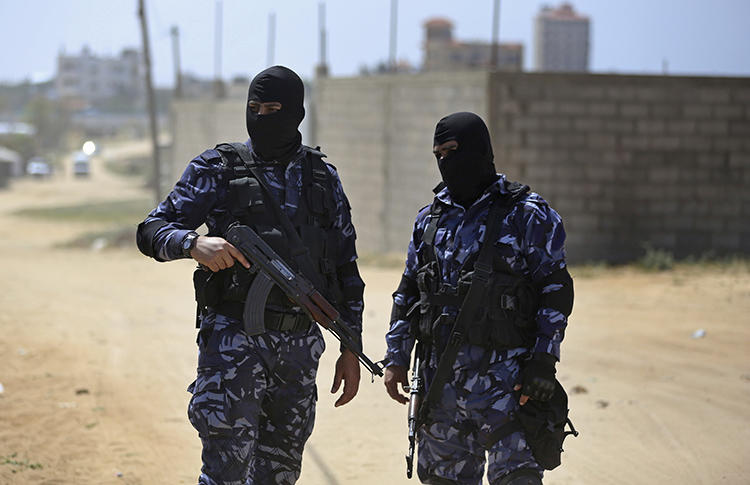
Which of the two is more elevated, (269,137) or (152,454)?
(269,137)

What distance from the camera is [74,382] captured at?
24.5 ft

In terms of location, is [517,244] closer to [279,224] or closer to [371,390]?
[279,224]

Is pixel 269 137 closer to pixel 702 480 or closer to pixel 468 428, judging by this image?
pixel 468 428

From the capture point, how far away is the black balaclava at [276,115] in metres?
3.69

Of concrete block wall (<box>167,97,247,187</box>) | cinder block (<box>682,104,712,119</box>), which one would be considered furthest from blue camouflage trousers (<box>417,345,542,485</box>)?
concrete block wall (<box>167,97,247,187</box>)

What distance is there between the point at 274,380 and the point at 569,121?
990 cm

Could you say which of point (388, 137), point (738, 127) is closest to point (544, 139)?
point (738, 127)

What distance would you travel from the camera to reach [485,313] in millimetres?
3314

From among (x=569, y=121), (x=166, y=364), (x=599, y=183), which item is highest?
(x=569, y=121)

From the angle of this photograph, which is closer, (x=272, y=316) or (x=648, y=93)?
(x=272, y=316)

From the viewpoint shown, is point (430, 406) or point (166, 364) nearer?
point (430, 406)

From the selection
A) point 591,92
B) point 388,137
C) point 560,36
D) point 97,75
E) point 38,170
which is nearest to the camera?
point 591,92

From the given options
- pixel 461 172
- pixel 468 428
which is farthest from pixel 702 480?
pixel 461 172

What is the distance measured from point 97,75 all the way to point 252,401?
18067 cm
